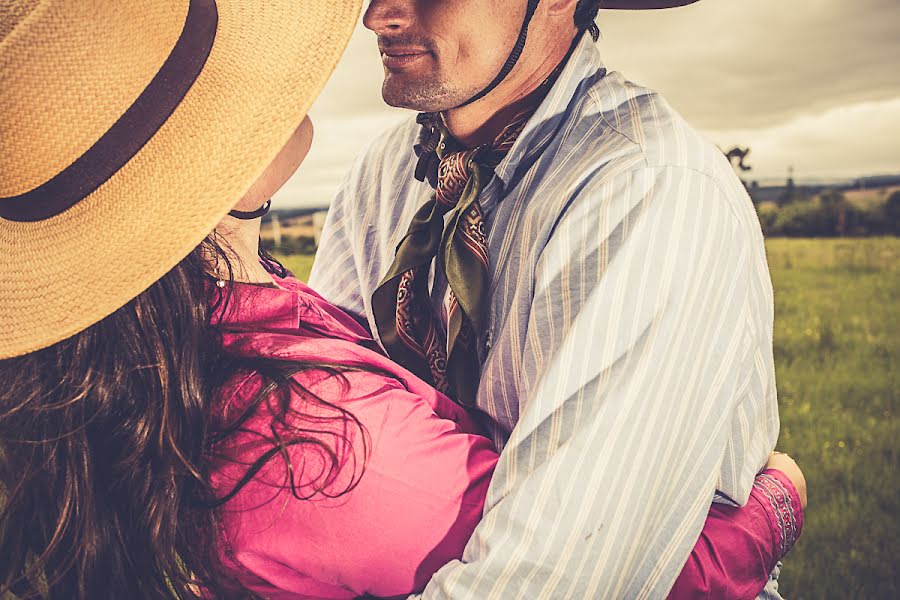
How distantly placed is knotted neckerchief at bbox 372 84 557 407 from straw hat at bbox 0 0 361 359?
0.64 m

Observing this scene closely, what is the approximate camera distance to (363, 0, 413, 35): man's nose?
1.99 m

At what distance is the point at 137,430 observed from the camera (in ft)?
4.13

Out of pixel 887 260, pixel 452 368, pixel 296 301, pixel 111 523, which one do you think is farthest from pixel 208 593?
pixel 887 260

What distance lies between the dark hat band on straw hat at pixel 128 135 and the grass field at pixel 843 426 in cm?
320

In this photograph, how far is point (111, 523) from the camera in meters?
1.32

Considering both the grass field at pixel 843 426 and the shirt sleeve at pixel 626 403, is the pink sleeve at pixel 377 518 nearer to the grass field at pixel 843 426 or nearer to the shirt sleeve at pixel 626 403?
the shirt sleeve at pixel 626 403

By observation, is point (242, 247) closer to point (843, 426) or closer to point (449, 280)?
point (449, 280)

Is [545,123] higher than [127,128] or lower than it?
higher

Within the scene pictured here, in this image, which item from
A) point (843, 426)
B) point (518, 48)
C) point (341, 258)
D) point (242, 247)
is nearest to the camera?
point (242, 247)

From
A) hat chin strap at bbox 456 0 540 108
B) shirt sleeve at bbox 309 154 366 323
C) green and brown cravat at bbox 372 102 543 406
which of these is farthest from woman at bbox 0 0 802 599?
shirt sleeve at bbox 309 154 366 323

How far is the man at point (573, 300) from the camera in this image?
123 cm

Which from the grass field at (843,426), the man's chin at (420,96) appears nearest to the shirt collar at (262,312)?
the man's chin at (420,96)

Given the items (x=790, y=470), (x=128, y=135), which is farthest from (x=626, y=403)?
(x=128, y=135)

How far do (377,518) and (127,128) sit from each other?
830 mm
